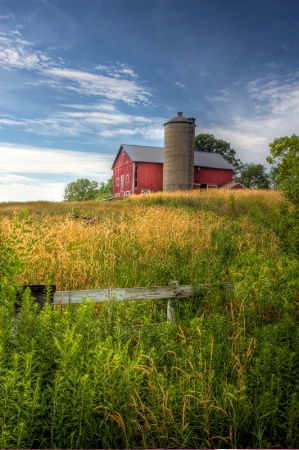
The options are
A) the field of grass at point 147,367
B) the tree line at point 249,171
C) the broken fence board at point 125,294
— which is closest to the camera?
the field of grass at point 147,367

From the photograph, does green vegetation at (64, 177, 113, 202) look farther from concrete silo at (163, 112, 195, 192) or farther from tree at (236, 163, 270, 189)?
concrete silo at (163, 112, 195, 192)

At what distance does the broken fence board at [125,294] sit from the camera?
502 cm

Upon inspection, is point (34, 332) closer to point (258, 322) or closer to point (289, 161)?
point (258, 322)

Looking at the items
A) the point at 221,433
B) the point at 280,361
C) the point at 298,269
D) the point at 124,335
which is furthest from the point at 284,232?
the point at 221,433

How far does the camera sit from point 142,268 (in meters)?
8.38

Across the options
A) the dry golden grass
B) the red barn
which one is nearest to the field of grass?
the dry golden grass

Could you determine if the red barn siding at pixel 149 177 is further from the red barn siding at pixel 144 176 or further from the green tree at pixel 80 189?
the green tree at pixel 80 189

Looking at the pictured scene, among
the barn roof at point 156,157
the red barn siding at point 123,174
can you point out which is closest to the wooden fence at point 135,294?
the barn roof at point 156,157

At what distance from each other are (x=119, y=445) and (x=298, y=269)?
4.10 meters

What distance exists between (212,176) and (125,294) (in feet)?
139

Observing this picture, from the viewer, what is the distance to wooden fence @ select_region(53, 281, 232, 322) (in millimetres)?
5023

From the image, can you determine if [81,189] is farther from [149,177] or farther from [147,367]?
[147,367]

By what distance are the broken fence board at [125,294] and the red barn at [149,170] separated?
123 ft

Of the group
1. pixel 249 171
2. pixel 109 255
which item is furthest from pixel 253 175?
pixel 109 255
